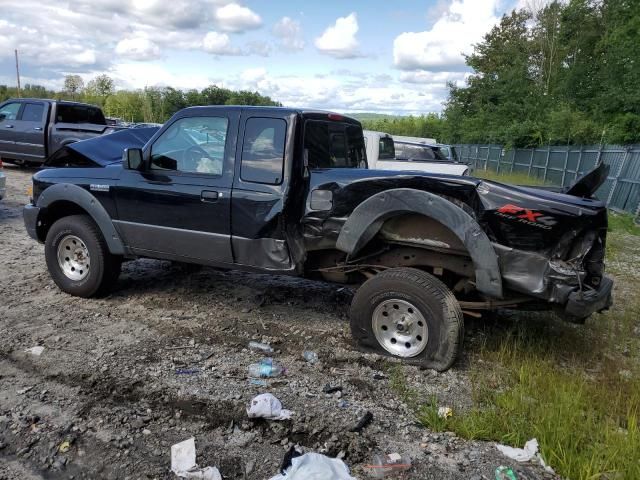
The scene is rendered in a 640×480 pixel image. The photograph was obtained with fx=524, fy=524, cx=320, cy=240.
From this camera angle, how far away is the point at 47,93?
6794 centimetres

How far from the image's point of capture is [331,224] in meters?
4.45

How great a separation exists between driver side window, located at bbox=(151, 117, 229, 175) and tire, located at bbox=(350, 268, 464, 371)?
1.83 m

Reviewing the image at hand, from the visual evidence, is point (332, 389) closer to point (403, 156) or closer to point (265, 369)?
point (265, 369)

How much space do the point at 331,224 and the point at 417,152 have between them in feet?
36.5

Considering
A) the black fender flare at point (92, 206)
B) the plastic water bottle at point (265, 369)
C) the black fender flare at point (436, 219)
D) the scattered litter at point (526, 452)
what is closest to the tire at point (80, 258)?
the black fender flare at point (92, 206)

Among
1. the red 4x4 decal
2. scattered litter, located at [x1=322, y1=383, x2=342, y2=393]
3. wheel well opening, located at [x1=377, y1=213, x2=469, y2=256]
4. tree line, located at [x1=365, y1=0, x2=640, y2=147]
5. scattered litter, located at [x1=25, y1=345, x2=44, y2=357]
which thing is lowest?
scattered litter, located at [x1=25, y1=345, x2=44, y2=357]

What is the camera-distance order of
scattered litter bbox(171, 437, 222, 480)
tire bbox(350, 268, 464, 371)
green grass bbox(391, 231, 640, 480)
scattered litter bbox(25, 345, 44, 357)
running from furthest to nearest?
scattered litter bbox(25, 345, 44, 357) → tire bbox(350, 268, 464, 371) → green grass bbox(391, 231, 640, 480) → scattered litter bbox(171, 437, 222, 480)

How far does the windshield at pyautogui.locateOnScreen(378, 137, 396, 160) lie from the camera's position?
41.0 ft

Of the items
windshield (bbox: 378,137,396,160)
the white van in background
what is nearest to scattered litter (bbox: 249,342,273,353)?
the white van in background

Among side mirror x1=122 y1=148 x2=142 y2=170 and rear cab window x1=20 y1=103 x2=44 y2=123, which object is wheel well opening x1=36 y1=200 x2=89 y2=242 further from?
rear cab window x1=20 y1=103 x2=44 y2=123

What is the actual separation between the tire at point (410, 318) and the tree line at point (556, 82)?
60.4 ft

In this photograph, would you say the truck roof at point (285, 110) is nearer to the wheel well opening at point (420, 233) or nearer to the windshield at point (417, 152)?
the wheel well opening at point (420, 233)

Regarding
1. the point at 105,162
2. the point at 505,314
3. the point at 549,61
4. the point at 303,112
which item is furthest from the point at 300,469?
the point at 549,61

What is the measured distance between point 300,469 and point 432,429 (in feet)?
3.27
